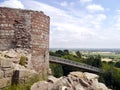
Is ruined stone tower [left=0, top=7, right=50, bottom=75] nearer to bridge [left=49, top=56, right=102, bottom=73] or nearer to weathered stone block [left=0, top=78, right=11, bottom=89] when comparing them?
weathered stone block [left=0, top=78, right=11, bottom=89]

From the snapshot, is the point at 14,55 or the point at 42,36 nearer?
the point at 14,55

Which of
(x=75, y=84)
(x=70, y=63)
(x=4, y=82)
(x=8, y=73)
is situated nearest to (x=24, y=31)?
(x=8, y=73)

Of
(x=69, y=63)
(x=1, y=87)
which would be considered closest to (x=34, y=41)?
(x=1, y=87)

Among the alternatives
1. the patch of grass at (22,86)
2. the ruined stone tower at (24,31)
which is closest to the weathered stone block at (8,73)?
the patch of grass at (22,86)

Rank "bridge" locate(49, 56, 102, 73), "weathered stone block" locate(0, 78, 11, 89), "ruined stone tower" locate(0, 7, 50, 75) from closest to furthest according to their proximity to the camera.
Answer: "weathered stone block" locate(0, 78, 11, 89) < "ruined stone tower" locate(0, 7, 50, 75) < "bridge" locate(49, 56, 102, 73)

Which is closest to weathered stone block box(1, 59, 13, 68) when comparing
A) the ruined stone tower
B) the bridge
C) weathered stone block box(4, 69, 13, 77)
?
weathered stone block box(4, 69, 13, 77)

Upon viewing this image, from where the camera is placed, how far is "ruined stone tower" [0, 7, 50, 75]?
1094 centimetres

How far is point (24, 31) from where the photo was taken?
11.3 metres

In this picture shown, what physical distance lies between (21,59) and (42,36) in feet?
6.95

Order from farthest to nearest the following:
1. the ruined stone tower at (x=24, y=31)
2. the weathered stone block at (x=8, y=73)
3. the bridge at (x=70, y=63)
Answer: the bridge at (x=70, y=63) < the ruined stone tower at (x=24, y=31) < the weathered stone block at (x=8, y=73)

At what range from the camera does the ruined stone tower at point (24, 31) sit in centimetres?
1094

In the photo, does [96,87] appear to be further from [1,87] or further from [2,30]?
[2,30]

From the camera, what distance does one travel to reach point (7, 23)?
1095cm

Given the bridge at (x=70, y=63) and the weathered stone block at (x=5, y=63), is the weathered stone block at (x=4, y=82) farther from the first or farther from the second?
the bridge at (x=70, y=63)
